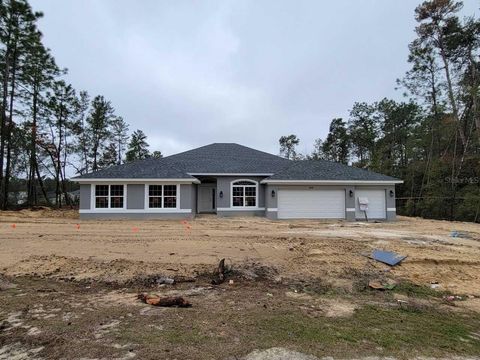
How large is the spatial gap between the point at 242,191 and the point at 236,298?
14.7 metres

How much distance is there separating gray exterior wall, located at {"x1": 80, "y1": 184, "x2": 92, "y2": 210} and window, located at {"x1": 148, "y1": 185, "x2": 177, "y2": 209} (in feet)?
10.8

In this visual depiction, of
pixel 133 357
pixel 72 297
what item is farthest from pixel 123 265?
pixel 133 357

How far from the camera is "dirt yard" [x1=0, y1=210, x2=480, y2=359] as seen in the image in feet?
12.6

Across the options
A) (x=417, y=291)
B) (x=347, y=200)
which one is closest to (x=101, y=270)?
(x=417, y=291)

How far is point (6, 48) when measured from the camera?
78.9ft

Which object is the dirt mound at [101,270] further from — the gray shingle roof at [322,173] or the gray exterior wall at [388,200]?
the gray exterior wall at [388,200]

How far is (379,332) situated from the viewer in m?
4.29

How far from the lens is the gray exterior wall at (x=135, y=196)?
1841cm

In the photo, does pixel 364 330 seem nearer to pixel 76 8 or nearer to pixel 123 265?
pixel 123 265

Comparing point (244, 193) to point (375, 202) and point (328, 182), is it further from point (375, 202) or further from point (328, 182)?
point (375, 202)

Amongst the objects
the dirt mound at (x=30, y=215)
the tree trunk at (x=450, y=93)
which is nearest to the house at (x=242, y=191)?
the dirt mound at (x=30, y=215)

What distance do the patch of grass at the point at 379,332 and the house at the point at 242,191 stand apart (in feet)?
45.3

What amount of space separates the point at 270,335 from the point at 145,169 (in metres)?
16.6

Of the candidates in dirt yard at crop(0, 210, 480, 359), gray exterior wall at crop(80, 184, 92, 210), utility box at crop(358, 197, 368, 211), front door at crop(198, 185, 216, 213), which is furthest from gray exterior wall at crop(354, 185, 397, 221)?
gray exterior wall at crop(80, 184, 92, 210)
